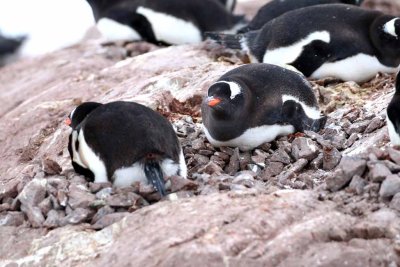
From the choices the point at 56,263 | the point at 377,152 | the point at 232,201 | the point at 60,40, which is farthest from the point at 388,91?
the point at 60,40

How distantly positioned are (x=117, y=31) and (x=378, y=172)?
6.14 m

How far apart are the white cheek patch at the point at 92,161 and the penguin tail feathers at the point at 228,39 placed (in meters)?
3.35

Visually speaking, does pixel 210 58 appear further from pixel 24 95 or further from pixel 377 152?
pixel 377 152

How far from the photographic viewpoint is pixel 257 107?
6.57 metres

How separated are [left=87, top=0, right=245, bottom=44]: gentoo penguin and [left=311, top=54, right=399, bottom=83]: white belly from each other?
269 centimetres

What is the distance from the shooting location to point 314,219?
4.71 metres

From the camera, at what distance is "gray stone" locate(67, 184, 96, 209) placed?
5.34 meters

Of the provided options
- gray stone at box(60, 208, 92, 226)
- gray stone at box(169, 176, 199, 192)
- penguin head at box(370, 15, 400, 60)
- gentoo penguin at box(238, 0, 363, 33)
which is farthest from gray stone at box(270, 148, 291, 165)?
gentoo penguin at box(238, 0, 363, 33)

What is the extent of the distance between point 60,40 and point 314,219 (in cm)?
1129

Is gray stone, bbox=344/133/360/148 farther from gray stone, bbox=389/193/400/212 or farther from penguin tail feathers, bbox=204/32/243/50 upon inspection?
penguin tail feathers, bbox=204/32/243/50

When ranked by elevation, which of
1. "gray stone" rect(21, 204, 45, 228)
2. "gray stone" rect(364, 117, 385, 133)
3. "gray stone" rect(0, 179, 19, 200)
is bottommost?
"gray stone" rect(364, 117, 385, 133)

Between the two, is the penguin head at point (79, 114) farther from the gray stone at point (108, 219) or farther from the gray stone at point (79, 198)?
the gray stone at point (108, 219)

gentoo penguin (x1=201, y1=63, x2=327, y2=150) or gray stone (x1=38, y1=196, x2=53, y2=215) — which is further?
gentoo penguin (x1=201, y1=63, x2=327, y2=150)

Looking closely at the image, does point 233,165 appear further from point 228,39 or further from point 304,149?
point 228,39
